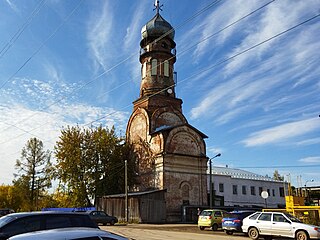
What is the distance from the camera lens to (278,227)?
1744cm

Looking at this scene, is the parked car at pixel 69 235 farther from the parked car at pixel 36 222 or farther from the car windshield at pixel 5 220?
the car windshield at pixel 5 220

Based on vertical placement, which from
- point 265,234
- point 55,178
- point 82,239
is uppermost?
point 55,178

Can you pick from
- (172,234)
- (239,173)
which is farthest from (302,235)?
(239,173)

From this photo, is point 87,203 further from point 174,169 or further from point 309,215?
point 309,215

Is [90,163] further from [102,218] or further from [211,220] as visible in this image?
[211,220]

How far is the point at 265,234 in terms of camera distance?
1800 centimetres

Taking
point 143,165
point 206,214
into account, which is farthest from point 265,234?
point 143,165

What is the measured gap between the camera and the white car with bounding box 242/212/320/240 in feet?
54.4

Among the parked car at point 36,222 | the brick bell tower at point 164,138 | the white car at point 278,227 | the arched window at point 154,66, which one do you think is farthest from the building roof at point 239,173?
the parked car at point 36,222

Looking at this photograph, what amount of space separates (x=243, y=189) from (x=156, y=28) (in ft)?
100

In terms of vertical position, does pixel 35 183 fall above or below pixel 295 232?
above

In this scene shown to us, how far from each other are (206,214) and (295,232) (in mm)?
9340

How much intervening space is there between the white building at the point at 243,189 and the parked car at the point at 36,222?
42719 millimetres

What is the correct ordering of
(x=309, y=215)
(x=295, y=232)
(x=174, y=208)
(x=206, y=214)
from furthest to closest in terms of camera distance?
1. (x=174, y=208)
2. (x=206, y=214)
3. (x=309, y=215)
4. (x=295, y=232)
